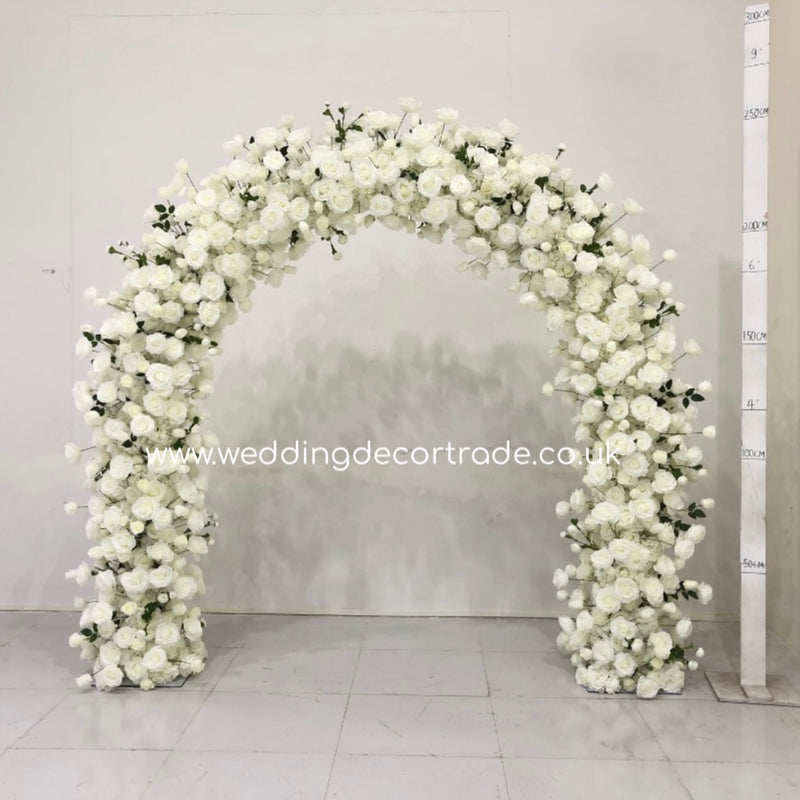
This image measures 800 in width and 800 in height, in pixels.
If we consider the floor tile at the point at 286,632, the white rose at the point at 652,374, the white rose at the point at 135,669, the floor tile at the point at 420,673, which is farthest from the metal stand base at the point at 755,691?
the white rose at the point at 135,669

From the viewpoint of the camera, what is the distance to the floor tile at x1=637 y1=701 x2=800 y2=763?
2295 millimetres

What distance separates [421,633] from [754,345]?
1.76 m

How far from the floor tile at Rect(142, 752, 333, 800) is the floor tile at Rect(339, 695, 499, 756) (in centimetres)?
16

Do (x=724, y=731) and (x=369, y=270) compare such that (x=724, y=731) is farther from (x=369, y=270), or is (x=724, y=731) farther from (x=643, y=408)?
(x=369, y=270)

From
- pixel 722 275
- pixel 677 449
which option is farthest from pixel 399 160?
pixel 722 275

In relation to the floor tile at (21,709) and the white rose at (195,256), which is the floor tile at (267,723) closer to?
the floor tile at (21,709)

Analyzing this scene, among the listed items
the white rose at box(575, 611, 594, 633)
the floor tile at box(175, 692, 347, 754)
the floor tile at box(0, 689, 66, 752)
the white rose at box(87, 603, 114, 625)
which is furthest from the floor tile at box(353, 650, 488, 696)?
the floor tile at box(0, 689, 66, 752)

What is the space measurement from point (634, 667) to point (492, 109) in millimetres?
2432

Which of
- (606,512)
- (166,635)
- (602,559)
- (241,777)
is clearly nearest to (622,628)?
(602,559)

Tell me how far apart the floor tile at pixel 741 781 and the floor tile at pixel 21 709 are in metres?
1.90

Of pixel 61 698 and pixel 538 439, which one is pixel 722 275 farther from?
pixel 61 698

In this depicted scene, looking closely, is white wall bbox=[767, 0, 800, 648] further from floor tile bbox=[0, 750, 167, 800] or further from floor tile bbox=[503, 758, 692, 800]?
floor tile bbox=[0, 750, 167, 800]

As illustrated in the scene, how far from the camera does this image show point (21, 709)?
2.58 m

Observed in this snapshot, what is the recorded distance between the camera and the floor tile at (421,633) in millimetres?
3248
